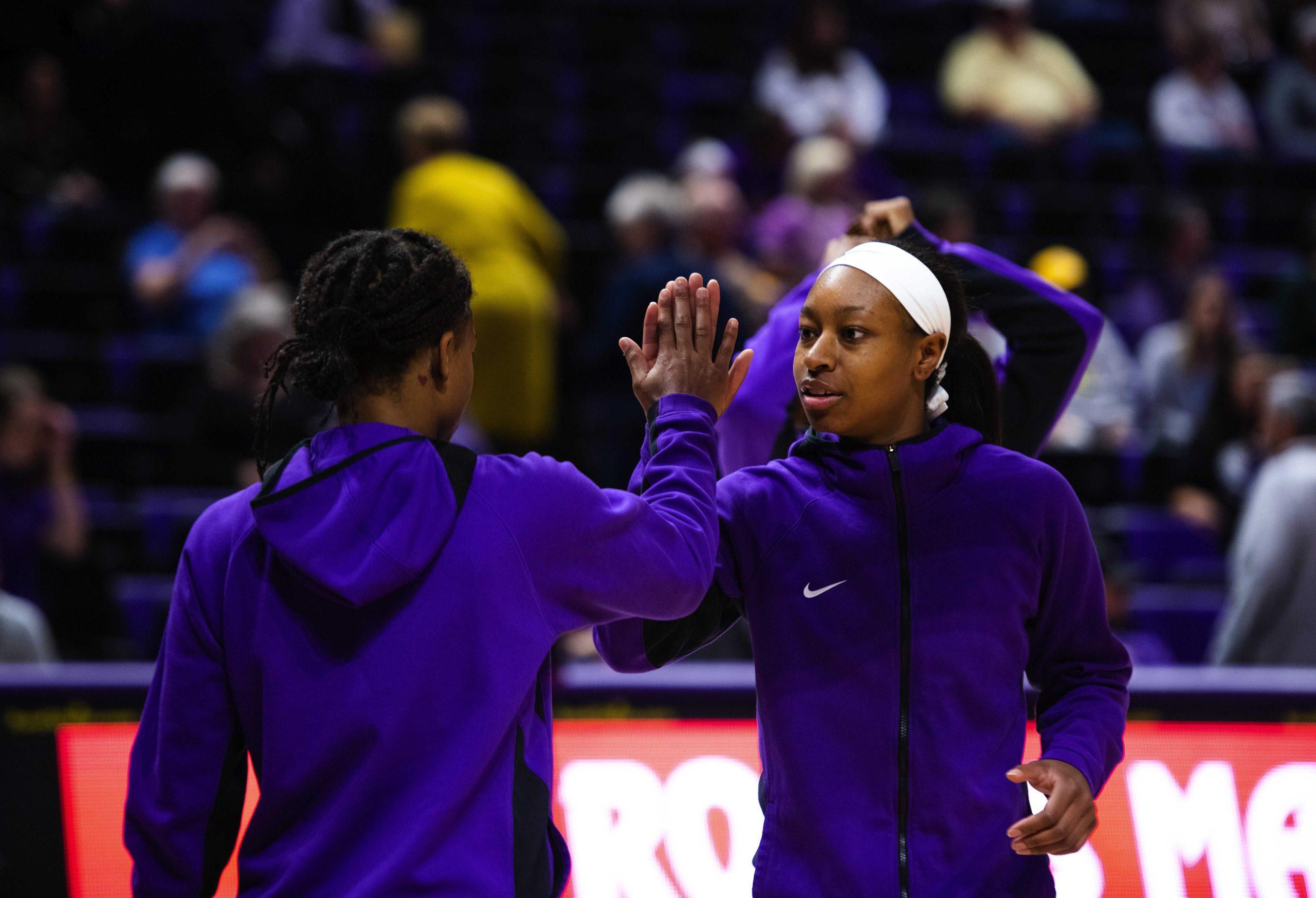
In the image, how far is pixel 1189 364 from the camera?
795 cm

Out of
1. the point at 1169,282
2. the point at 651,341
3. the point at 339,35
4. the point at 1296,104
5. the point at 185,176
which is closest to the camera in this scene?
the point at 651,341

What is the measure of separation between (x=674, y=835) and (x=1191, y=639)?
3850 millimetres

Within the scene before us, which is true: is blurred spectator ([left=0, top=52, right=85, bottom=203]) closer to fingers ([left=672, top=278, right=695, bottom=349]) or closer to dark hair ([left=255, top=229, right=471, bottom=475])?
dark hair ([left=255, top=229, right=471, bottom=475])

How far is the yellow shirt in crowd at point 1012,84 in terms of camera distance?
1041 centimetres

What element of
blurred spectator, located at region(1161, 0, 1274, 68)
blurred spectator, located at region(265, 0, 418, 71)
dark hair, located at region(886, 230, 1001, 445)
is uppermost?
blurred spectator, located at region(1161, 0, 1274, 68)

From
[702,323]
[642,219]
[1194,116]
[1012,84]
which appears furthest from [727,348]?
[1194,116]

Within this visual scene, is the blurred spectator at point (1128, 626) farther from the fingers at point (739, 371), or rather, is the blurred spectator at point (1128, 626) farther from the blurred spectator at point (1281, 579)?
the fingers at point (739, 371)

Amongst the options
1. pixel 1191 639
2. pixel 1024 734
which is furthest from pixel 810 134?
pixel 1024 734

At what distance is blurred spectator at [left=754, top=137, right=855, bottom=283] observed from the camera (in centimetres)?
724

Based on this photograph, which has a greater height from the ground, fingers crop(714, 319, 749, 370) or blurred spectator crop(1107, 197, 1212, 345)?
fingers crop(714, 319, 749, 370)

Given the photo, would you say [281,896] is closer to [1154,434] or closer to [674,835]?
[674,835]

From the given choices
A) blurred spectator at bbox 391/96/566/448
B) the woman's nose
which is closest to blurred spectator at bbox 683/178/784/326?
blurred spectator at bbox 391/96/566/448

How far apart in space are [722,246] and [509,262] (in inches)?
40.8

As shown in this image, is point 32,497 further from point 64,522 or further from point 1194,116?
point 1194,116
